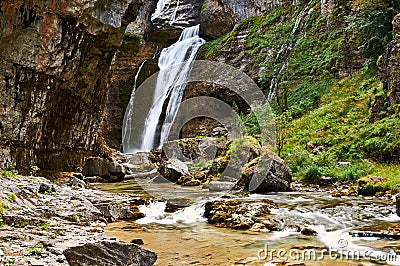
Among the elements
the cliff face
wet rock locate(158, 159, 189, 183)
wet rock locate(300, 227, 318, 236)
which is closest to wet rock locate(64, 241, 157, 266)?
wet rock locate(300, 227, 318, 236)

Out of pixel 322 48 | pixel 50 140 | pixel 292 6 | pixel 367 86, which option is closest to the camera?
pixel 50 140

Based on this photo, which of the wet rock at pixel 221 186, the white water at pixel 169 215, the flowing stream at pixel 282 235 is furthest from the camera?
the wet rock at pixel 221 186

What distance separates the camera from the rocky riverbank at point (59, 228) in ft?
13.7

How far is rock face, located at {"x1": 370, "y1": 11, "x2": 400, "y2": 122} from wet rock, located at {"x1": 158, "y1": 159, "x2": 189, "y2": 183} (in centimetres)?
814

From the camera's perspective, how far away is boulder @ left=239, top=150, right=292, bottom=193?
11.3m

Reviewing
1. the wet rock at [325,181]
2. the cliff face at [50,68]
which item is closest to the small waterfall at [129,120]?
the cliff face at [50,68]

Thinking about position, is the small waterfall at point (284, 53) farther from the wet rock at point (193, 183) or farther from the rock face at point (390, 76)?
the wet rock at point (193, 183)

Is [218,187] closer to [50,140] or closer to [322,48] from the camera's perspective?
[50,140]

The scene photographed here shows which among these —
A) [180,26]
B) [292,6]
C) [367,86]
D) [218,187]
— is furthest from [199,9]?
[218,187]

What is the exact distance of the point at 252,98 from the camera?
27.0 metres

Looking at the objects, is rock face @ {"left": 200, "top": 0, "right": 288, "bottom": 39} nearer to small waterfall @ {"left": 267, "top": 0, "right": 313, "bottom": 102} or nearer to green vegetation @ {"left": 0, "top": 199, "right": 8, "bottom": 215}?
small waterfall @ {"left": 267, "top": 0, "right": 313, "bottom": 102}

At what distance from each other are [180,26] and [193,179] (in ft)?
68.1

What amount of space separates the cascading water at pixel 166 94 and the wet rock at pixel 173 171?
9915mm

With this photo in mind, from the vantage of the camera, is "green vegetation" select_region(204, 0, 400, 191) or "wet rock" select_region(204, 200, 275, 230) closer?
"wet rock" select_region(204, 200, 275, 230)
